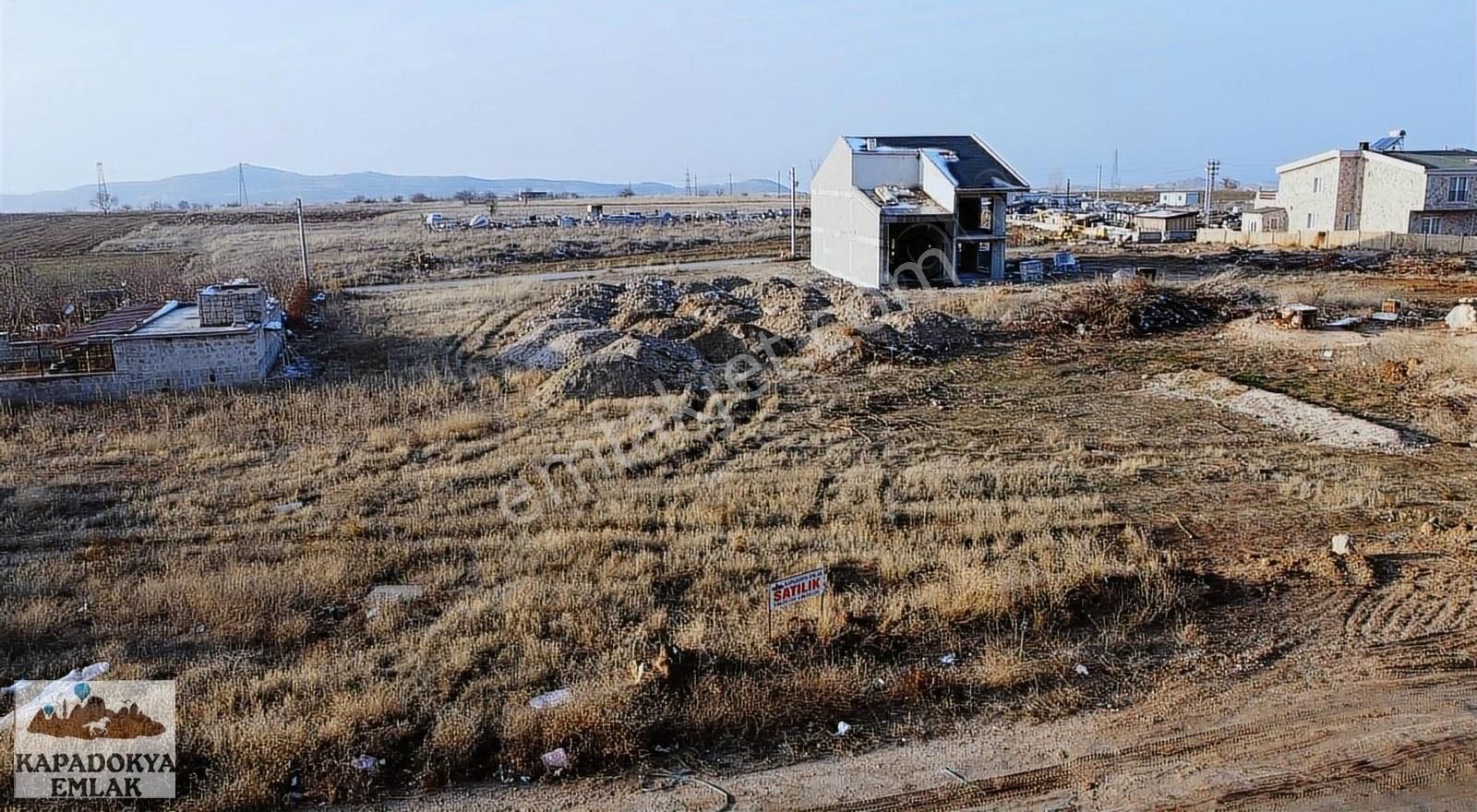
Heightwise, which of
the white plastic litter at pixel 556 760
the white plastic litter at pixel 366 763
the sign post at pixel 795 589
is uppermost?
the sign post at pixel 795 589

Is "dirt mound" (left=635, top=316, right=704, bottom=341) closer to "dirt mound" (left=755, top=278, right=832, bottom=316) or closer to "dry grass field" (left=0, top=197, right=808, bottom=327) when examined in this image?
"dirt mound" (left=755, top=278, right=832, bottom=316)

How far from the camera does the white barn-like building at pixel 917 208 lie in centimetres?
3516

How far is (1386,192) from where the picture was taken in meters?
45.4

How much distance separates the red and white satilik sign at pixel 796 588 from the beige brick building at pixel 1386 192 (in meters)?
47.2

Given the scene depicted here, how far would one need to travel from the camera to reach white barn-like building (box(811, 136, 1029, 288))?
1384 inches

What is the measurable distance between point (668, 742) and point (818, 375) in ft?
51.3

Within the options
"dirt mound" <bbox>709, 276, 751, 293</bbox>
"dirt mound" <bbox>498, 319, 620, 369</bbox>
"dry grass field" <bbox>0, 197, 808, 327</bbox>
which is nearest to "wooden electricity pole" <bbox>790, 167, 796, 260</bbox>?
"dry grass field" <bbox>0, 197, 808, 327</bbox>

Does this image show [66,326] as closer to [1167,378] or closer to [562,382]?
[562,382]

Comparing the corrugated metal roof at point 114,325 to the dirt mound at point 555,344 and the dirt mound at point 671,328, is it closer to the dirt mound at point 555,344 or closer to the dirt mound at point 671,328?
the dirt mound at point 555,344

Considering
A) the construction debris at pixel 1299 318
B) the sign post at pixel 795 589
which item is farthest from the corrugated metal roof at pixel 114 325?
the construction debris at pixel 1299 318

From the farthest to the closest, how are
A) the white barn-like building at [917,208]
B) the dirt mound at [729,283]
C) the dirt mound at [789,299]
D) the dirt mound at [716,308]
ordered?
the white barn-like building at [917,208]
the dirt mound at [729,283]
the dirt mound at [789,299]
the dirt mound at [716,308]

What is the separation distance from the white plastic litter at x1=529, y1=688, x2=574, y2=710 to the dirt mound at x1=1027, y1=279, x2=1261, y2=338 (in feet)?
71.5

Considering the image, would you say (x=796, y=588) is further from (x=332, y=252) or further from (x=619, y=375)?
(x=332, y=252)

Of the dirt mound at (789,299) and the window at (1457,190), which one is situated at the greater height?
the window at (1457,190)
